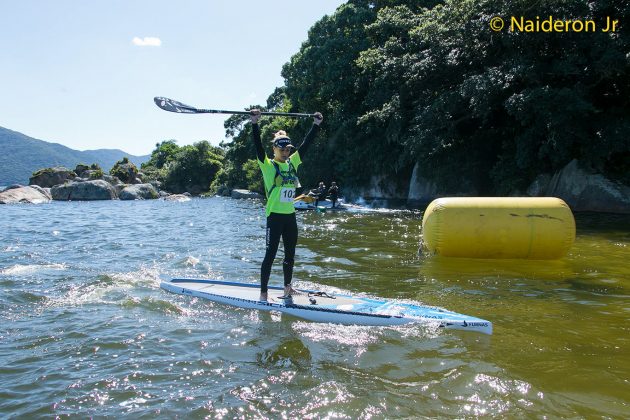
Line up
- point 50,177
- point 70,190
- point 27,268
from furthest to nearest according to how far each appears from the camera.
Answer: point 50,177, point 70,190, point 27,268

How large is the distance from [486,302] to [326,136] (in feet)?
95.5

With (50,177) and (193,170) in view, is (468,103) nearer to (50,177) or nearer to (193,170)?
(50,177)

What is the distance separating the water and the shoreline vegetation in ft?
29.2

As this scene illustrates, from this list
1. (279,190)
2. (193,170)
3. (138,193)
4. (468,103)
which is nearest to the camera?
(279,190)

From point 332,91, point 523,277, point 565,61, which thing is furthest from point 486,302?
point 332,91

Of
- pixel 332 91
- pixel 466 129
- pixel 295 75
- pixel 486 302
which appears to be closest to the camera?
pixel 486 302

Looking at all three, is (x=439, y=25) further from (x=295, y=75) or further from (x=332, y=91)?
(x=295, y=75)

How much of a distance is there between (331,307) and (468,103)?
16950 mm

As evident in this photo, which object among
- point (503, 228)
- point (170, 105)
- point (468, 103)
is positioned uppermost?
point (468, 103)

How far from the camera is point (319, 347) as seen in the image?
4941 mm

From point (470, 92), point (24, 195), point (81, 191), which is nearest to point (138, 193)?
point (81, 191)

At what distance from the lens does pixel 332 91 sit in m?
30.5

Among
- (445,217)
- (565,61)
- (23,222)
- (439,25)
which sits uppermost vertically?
(439,25)

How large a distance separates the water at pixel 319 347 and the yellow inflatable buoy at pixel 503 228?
1.14ft
